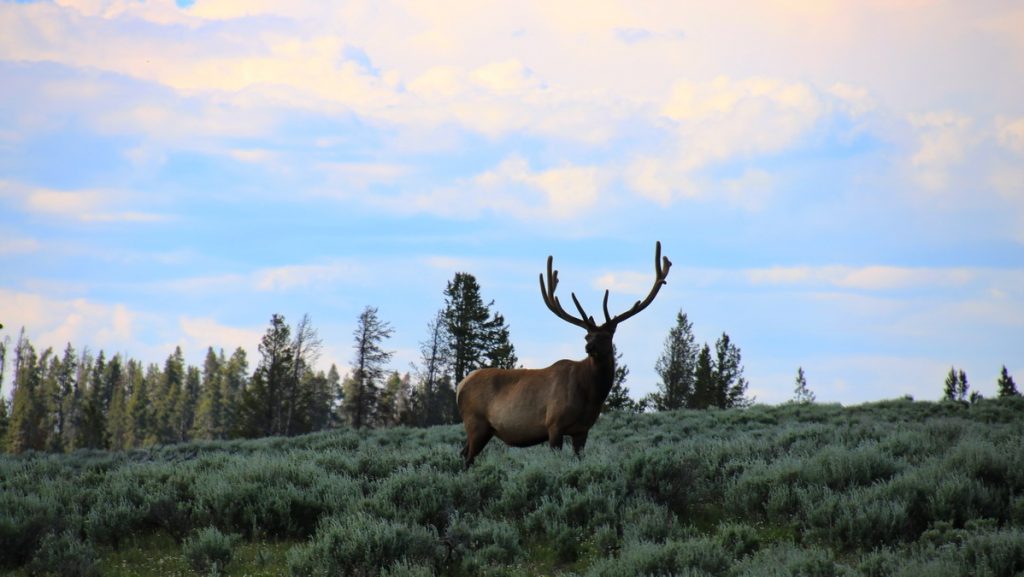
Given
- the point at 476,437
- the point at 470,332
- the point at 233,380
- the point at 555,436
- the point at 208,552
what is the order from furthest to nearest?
1. the point at 233,380
2. the point at 470,332
3. the point at 476,437
4. the point at 555,436
5. the point at 208,552

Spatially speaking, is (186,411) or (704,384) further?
(186,411)

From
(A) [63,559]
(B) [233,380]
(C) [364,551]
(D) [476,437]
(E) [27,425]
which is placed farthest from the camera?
(B) [233,380]

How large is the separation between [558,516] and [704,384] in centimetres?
4411

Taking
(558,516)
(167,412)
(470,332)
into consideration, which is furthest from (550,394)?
(167,412)

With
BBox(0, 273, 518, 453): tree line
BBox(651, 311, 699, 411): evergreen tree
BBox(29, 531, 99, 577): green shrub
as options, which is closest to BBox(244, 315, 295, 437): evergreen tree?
BBox(0, 273, 518, 453): tree line

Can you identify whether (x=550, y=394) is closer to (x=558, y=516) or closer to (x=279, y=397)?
(x=558, y=516)

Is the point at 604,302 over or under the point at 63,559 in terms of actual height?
over

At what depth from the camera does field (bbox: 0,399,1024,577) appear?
725cm

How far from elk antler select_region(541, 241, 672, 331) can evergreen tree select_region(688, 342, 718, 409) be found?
38.8m

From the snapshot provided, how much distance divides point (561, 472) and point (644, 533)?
184 cm

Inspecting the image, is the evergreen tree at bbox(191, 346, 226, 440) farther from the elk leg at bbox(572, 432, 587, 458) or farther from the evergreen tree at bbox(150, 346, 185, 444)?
the elk leg at bbox(572, 432, 587, 458)

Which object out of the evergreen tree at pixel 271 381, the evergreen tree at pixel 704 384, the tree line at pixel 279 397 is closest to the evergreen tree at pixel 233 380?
the tree line at pixel 279 397

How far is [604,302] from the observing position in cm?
1180

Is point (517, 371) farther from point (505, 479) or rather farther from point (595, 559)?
point (595, 559)
